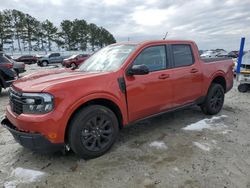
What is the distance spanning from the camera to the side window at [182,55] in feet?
16.3

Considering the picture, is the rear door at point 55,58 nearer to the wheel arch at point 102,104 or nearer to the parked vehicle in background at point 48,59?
the parked vehicle in background at point 48,59

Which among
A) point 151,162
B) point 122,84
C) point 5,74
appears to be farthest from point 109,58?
point 5,74

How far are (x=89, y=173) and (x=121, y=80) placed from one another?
4.81 ft

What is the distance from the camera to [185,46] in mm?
5328

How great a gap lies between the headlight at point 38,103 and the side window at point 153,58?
1.62 metres

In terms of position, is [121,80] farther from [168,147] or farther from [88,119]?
[168,147]

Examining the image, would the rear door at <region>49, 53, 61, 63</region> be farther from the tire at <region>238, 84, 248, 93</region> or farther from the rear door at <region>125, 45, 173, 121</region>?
the rear door at <region>125, 45, 173, 121</region>

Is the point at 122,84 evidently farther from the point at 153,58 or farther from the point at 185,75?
the point at 185,75

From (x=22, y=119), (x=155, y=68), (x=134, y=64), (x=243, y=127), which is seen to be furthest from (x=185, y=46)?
(x=22, y=119)

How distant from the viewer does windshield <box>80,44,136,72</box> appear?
4.23m

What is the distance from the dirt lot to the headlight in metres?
0.87

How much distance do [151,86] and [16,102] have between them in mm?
2161

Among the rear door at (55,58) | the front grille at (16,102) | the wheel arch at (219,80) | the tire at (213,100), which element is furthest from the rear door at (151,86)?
the rear door at (55,58)

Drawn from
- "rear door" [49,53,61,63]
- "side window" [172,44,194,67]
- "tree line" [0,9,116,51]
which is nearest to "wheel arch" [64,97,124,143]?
"side window" [172,44,194,67]
